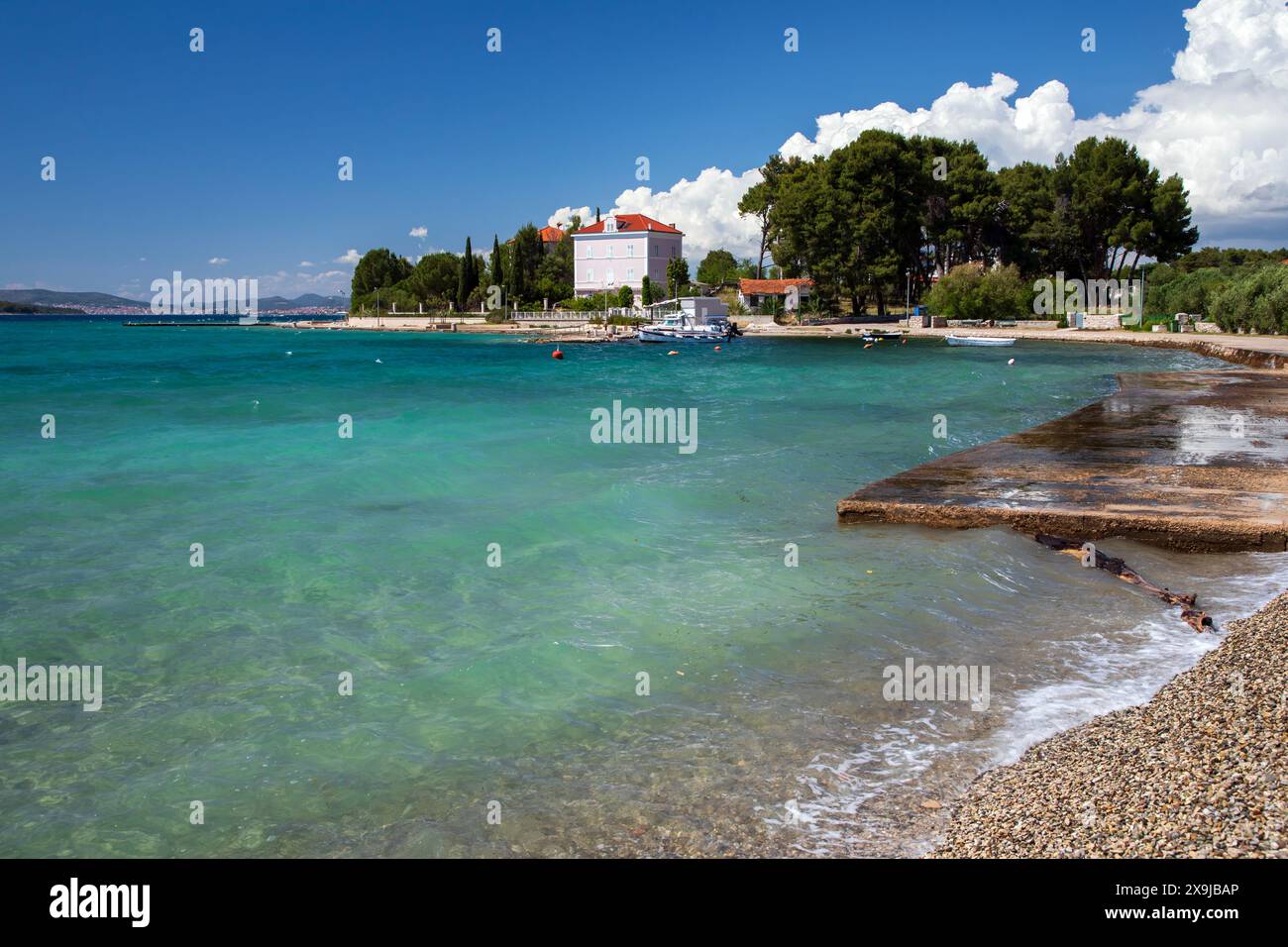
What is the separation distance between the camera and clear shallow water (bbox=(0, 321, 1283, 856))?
17.7 feet

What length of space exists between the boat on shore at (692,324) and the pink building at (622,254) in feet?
37.6

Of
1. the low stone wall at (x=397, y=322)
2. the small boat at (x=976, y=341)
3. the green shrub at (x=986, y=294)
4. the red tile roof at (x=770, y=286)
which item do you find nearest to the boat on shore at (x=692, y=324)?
the red tile roof at (x=770, y=286)

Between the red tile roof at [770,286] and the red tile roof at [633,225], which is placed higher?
the red tile roof at [633,225]

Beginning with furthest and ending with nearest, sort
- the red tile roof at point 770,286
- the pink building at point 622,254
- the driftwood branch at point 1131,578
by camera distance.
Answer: the pink building at point 622,254 < the red tile roof at point 770,286 < the driftwood branch at point 1131,578

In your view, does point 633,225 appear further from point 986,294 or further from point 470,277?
point 986,294

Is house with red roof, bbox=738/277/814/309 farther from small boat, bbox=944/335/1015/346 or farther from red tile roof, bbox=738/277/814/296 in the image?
small boat, bbox=944/335/1015/346

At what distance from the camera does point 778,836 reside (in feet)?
16.0

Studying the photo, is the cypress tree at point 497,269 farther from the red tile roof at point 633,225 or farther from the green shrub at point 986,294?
the green shrub at point 986,294

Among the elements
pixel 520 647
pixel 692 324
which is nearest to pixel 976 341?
pixel 692 324

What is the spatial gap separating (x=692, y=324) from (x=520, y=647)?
2845 inches

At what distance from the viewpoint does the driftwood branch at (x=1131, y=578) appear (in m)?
7.91

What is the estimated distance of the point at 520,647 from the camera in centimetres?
830

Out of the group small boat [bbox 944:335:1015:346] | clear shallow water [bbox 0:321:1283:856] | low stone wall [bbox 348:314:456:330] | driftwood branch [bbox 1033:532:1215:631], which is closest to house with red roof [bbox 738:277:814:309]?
small boat [bbox 944:335:1015:346]

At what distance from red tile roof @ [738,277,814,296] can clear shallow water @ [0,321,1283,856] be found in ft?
248
